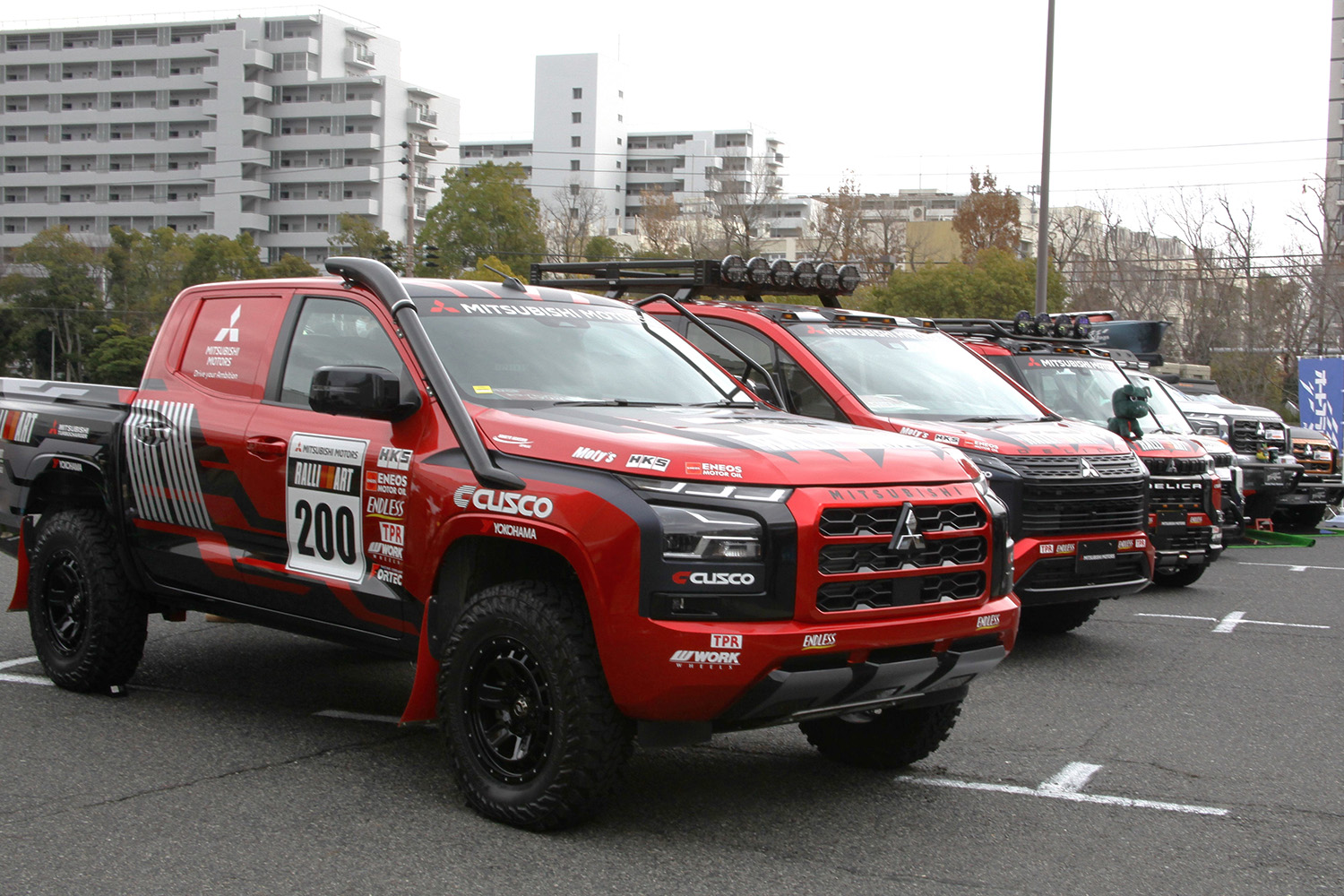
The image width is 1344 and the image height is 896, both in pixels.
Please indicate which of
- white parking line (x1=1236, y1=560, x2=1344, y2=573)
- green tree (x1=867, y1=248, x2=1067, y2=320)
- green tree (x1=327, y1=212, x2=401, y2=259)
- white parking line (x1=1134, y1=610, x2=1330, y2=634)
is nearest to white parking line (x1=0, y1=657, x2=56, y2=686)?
white parking line (x1=1134, y1=610, x2=1330, y2=634)

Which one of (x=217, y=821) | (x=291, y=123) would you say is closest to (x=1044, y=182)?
(x=217, y=821)

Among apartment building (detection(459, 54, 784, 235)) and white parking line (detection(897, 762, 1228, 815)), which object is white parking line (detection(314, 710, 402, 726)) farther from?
apartment building (detection(459, 54, 784, 235))

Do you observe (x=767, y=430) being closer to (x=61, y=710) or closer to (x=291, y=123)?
(x=61, y=710)

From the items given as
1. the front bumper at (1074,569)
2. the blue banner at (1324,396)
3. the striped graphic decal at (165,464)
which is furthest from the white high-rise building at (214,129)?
the striped graphic decal at (165,464)

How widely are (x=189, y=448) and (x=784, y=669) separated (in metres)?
3.19

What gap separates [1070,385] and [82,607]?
793 centimetres

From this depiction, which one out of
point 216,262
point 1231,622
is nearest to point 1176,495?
point 1231,622

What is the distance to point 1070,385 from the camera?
36.8 ft

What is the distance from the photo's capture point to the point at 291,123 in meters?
99.1

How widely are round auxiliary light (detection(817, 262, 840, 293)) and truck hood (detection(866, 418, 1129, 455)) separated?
107 inches

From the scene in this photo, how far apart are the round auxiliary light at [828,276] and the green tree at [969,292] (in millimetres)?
31288

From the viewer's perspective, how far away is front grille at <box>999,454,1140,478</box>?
779 centimetres

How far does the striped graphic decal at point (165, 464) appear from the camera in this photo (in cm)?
603

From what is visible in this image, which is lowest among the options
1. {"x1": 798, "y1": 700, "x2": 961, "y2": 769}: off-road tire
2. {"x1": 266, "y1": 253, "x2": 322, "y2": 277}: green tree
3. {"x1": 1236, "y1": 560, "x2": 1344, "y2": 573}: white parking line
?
{"x1": 1236, "y1": 560, "x2": 1344, "y2": 573}: white parking line
